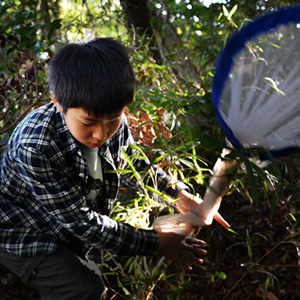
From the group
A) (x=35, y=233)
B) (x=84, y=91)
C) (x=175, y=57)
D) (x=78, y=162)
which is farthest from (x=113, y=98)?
(x=175, y=57)

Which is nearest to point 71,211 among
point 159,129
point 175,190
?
point 175,190

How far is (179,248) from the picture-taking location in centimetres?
150

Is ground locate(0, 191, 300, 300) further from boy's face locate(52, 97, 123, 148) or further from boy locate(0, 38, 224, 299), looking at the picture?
boy's face locate(52, 97, 123, 148)

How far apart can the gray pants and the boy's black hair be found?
1.92 ft

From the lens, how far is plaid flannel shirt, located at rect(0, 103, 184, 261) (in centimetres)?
151

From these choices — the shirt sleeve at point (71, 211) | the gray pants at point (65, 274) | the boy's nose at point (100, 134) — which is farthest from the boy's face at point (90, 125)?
the gray pants at point (65, 274)

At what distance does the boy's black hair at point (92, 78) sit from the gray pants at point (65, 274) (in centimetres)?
59

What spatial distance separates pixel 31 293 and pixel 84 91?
140 cm

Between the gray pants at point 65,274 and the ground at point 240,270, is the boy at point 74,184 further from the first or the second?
the ground at point 240,270

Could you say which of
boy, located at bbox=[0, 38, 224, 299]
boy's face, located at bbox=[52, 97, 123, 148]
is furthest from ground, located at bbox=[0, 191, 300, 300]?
boy's face, located at bbox=[52, 97, 123, 148]

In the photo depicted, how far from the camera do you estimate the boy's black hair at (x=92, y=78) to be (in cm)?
139

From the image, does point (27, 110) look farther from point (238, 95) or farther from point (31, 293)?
point (238, 95)

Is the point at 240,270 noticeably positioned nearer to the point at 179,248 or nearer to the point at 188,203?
the point at 188,203

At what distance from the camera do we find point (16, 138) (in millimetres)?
1581
